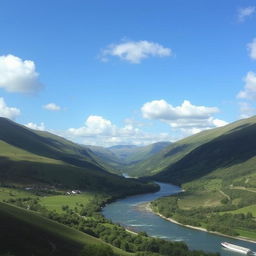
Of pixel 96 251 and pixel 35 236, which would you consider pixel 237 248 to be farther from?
pixel 35 236

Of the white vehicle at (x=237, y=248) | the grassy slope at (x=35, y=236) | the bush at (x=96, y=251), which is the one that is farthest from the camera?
the white vehicle at (x=237, y=248)

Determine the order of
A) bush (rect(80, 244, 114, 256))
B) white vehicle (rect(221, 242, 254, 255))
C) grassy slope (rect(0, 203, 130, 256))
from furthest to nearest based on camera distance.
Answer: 1. white vehicle (rect(221, 242, 254, 255))
2. grassy slope (rect(0, 203, 130, 256))
3. bush (rect(80, 244, 114, 256))

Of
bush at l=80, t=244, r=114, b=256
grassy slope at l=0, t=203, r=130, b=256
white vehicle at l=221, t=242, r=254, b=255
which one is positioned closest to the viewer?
bush at l=80, t=244, r=114, b=256

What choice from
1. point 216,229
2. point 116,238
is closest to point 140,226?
point 216,229

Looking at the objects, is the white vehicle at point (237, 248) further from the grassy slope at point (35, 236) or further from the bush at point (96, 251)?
the bush at point (96, 251)

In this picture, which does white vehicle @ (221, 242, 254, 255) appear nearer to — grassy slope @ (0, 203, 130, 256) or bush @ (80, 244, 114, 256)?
grassy slope @ (0, 203, 130, 256)

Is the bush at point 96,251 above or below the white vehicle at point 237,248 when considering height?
above

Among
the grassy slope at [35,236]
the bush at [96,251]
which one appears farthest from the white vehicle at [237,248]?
the bush at [96,251]

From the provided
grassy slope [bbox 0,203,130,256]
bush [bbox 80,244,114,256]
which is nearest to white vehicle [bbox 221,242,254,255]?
grassy slope [bbox 0,203,130,256]
